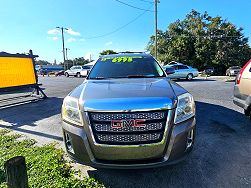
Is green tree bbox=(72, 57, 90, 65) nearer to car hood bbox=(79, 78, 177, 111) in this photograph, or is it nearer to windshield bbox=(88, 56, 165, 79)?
windshield bbox=(88, 56, 165, 79)

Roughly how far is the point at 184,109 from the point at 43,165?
7.25 feet

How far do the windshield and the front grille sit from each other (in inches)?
63.5

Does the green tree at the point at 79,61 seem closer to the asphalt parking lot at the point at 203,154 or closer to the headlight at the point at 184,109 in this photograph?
the asphalt parking lot at the point at 203,154

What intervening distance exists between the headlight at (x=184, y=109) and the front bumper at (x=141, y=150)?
65mm

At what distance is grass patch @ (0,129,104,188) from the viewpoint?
2.71 metres

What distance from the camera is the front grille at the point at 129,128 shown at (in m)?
2.39

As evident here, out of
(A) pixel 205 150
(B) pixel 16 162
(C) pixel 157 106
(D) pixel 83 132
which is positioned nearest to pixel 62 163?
(D) pixel 83 132

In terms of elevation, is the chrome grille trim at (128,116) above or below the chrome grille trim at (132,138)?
above

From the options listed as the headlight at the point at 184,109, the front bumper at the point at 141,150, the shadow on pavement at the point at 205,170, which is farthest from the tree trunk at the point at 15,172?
→ the headlight at the point at 184,109

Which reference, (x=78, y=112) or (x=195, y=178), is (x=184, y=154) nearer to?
(x=195, y=178)

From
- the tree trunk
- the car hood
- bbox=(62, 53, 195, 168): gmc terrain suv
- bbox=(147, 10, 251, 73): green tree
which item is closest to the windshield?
the car hood

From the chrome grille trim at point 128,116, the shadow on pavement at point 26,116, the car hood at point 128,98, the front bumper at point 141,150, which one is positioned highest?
the car hood at point 128,98

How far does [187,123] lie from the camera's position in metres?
2.59

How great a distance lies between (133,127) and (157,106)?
37cm
